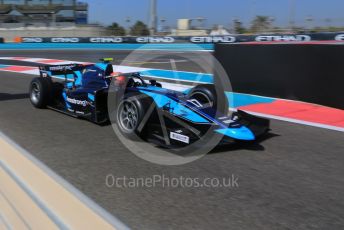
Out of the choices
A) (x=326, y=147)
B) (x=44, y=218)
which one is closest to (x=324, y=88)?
(x=326, y=147)

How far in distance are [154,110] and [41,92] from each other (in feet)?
9.84

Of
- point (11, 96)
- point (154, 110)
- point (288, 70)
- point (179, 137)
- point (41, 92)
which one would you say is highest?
point (288, 70)

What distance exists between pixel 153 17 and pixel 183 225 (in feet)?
79.9

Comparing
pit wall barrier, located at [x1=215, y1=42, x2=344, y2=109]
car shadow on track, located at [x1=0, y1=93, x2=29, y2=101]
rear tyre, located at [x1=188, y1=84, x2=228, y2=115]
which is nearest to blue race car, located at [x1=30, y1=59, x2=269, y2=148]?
rear tyre, located at [x1=188, y1=84, x2=228, y2=115]

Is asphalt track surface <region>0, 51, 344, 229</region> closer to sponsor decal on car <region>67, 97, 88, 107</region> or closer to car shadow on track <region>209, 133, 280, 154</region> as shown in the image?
car shadow on track <region>209, 133, 280, 154</region>

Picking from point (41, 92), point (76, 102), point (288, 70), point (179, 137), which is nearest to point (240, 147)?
point (179, 137)

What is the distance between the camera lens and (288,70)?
27.4 feet

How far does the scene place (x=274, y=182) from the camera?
3.96 m

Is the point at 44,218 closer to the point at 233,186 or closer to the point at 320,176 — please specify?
the point at 233,186

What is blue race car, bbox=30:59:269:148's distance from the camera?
15.9ft

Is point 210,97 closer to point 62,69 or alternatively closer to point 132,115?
point 132,115

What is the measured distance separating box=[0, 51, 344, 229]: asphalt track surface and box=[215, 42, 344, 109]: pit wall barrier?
160cm

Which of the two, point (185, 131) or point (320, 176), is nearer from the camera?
point (320, 176)

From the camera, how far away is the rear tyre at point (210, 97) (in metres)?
5.98
